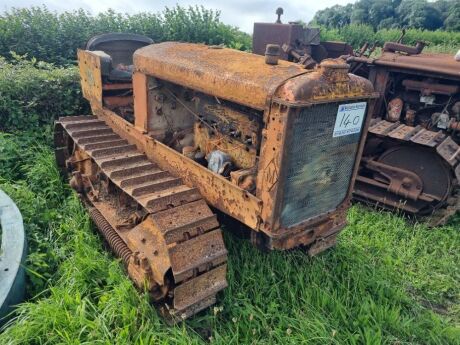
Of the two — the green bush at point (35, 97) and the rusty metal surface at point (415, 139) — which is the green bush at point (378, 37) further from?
the green bush at point (35, 97)

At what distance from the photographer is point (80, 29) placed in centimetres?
898

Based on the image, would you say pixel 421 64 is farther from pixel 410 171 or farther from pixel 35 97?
pixel 35 97

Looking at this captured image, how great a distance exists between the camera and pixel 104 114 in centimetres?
434

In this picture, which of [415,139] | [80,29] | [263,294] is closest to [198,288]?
[263,294]

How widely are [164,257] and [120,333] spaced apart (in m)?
0.53

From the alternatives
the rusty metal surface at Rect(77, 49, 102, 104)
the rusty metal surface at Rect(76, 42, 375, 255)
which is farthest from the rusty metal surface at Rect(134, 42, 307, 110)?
the rusty metal surface at Rect(77, 49, 102, 104)

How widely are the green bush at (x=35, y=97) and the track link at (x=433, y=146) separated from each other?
4.18 m

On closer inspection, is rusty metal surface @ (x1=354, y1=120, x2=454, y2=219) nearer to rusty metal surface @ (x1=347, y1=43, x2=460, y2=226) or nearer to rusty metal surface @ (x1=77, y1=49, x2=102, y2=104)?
rusty metal surface @ (x1=347, y1=43, x2=460, y2=226)

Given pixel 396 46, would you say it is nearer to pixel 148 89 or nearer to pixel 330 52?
pixel 330 52

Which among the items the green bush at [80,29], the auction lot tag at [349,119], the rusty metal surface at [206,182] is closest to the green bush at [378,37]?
the green bush at [80,29]

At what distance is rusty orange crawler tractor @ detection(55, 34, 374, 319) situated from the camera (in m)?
2.41

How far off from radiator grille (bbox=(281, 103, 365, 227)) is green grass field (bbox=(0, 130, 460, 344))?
0.64 m

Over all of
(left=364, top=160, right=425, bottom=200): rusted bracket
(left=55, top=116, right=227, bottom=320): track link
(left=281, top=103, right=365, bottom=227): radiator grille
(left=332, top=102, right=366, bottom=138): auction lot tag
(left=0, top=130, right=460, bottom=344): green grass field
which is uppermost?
(left=332, top=102, right=366, bottom=138): auction lot tag

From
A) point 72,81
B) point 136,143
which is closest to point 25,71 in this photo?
point 72,81
